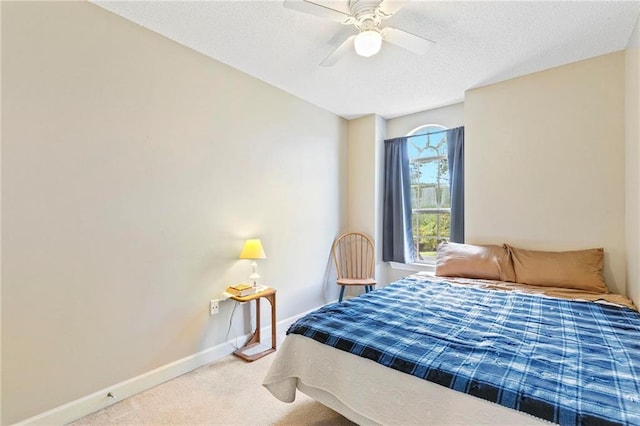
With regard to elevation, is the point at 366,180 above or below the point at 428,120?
below

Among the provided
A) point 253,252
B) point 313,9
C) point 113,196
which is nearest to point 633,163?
point 313,9

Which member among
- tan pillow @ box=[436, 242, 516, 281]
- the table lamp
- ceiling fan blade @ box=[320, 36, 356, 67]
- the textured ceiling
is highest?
the textured ceiling

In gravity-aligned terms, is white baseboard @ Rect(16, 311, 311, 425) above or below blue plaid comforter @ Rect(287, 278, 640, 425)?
below

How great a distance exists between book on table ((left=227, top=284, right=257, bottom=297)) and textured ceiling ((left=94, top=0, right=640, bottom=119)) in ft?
6.38

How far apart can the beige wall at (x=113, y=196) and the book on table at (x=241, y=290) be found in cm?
10

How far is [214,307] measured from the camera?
8.30 feet

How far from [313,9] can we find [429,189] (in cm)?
277

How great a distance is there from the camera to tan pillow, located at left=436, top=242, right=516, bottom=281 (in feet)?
8.82

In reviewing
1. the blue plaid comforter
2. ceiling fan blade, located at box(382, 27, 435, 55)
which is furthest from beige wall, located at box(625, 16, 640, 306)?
ceiling fan blade, located at box(382, 27, 435, 55)

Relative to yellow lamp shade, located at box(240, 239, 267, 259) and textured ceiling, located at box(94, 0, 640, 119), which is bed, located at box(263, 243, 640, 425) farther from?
textured ceiling, located at box(94, 0, 640, 119)

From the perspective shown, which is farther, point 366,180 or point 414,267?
point 366,180

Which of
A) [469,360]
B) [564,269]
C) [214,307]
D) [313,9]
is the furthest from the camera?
[214,307]

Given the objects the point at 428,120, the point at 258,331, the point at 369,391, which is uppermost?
the point at 428,120

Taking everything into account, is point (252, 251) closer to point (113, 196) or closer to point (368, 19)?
point (113, 196)
